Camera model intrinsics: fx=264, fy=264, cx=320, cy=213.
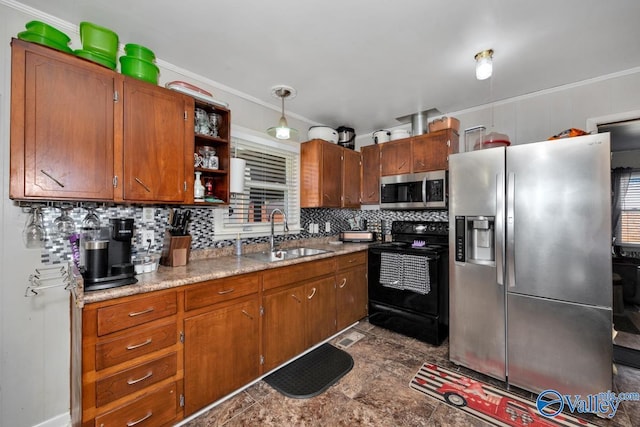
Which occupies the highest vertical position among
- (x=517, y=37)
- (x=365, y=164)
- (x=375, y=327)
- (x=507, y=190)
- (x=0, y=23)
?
(x=517, y=37)

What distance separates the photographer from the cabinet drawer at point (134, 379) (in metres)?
1.34

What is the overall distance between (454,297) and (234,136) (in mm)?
2565

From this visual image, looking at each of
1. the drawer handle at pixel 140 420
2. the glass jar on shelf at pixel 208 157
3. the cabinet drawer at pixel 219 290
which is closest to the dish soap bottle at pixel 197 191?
the glass jar on shelf at pixel 208 157

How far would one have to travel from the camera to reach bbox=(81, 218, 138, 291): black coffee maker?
1.41 meters

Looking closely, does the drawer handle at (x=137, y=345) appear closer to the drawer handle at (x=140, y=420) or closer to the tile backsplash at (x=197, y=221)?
the drawer handle at (x=140, y=420)

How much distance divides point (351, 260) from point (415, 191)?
3.81 feet

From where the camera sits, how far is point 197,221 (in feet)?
7.79

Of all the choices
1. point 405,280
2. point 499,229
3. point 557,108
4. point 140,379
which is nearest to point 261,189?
point 405,280

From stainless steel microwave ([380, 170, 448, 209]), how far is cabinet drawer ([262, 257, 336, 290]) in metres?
1.23

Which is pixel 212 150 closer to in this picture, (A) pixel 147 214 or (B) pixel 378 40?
(A) pixel 147 214

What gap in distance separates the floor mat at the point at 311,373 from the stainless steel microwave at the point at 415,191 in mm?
1853

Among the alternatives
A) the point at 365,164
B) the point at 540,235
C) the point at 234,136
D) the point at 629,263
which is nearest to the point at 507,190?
the point at 540,235

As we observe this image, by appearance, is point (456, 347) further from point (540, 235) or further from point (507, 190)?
point (507, 190)

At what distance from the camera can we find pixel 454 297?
230 centimetres
